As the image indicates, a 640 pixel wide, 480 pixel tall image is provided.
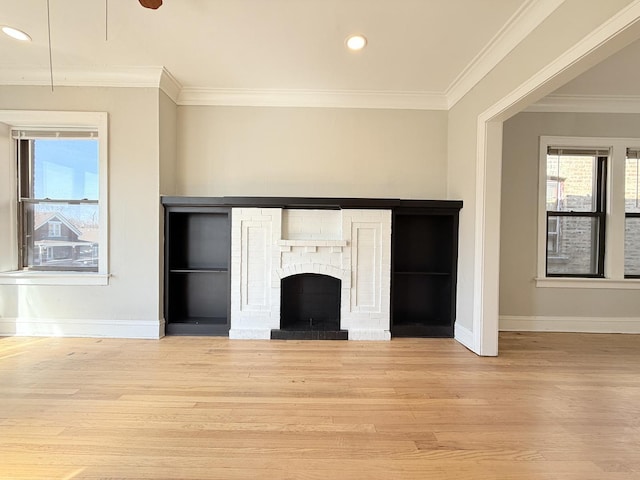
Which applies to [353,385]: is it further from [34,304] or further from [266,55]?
[34,304]

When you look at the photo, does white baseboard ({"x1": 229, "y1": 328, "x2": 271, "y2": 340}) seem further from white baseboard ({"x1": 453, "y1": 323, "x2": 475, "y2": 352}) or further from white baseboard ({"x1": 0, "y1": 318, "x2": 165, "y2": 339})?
white baseboard ({"x1": 453, "y1": 323, "x2": 475, "y2": 352})

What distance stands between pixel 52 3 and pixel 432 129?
3.58 meters

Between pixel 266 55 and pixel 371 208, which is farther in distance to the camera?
pixel 371 208

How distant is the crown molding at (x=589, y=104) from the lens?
338 cm

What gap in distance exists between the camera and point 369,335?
127 inches

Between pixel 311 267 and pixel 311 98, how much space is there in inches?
76.5

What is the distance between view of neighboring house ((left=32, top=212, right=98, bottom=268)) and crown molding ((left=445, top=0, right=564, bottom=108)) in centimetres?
421

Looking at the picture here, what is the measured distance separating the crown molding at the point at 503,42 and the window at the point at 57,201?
12.9 feet

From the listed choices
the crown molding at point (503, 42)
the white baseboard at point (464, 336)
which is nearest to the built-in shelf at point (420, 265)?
the white baseboard at point (464, 336)

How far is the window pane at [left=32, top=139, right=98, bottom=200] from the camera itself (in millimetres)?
3240

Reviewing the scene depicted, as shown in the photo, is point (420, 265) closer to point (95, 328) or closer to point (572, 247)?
point (572, 247)

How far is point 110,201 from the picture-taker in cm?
312

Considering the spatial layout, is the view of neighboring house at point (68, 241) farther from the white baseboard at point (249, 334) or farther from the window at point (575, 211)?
the window at point (575, 211)

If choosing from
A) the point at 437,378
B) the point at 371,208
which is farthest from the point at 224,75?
the point at 437,378
